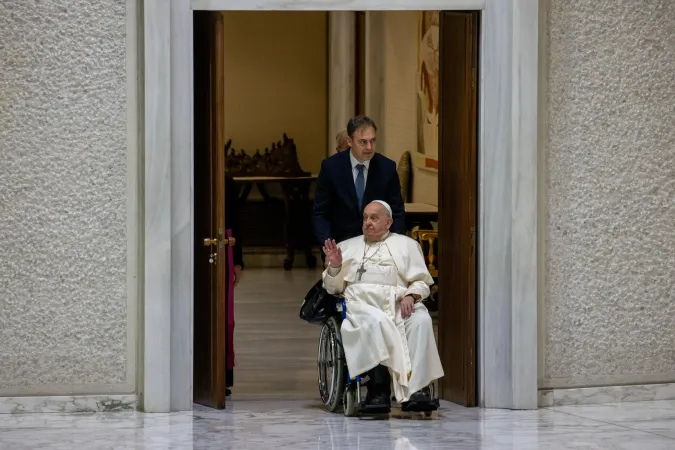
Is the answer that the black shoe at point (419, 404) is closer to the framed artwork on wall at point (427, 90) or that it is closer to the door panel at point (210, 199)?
the door panel at point (210, 199)

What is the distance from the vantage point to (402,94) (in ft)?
47.8

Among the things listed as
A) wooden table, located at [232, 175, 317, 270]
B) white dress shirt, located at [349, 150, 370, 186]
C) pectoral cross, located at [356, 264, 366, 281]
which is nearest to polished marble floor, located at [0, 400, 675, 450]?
pectoral cross, located at [356, 264, 366, 281]

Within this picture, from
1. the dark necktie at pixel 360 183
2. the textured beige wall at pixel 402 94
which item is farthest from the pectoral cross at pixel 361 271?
the textured beige wall at pixel 402 94

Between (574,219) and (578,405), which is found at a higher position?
(574,219)

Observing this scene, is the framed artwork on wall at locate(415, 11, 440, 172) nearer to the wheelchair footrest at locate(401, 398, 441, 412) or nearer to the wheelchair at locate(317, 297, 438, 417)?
the wheelchair at locate(317, 297, 438, 417)

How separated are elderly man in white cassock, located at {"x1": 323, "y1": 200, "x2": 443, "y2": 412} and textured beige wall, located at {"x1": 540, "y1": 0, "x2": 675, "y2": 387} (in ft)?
2.31

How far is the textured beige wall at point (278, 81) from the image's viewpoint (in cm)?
1764

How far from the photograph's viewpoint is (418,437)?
6676 millimetres

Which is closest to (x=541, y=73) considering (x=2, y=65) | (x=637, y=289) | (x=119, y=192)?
(x=637, y=289)

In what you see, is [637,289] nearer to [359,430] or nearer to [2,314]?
[359,430]

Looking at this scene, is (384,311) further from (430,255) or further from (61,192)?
(430,255)

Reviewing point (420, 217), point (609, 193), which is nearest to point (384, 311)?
point (609, 193)

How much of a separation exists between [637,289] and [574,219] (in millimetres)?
516

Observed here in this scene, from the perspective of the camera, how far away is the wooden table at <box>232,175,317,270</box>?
631 inches
